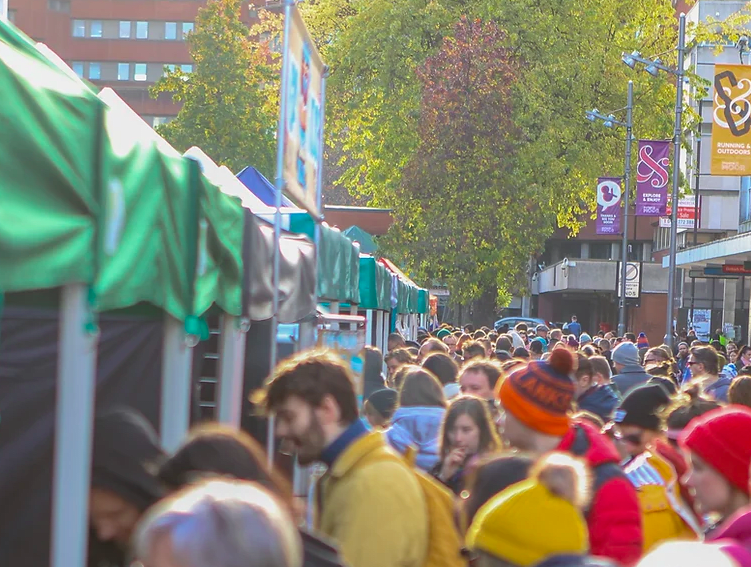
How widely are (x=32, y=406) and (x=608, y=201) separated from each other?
31.9 metres

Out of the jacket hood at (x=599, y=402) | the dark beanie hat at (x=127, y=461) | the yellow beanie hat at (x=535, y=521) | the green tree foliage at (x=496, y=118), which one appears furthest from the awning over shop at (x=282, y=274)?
the green tree foliage at (x=496, y=118)

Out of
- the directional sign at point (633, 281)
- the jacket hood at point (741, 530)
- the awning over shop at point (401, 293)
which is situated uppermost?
the directional sign at point (633, 281)

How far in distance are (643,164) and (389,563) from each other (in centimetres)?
3086

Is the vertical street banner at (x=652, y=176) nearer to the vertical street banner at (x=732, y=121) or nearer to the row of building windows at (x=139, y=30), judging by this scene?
the vertical street banner at (x=732, y=121)

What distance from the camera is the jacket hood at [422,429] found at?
630 cm

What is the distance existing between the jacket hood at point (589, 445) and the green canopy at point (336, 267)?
15.1ft

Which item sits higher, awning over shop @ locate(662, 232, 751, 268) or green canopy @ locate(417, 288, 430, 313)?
awning over shop @ locate(662, 232, 751, 268)

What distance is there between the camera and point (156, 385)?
5.52 meters

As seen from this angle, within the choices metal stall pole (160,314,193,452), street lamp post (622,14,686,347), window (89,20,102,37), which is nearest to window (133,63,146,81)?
window (89,20,102,37)

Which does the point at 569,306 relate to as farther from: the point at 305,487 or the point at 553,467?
the point at 553,467

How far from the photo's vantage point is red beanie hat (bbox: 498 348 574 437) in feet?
15.4

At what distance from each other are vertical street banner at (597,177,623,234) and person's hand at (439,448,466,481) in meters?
30.8

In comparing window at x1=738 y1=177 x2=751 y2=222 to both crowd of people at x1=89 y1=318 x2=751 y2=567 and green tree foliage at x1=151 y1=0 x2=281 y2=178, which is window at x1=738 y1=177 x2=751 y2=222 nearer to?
green tree foliage at x1=151 y1=0 x2=281 y2=178

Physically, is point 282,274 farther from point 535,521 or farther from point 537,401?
point 535,521
